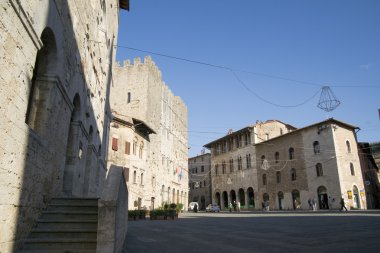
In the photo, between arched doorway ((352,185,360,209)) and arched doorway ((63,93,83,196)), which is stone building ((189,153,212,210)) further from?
arched doorway ((63,93,83,196))

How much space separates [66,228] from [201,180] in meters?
56.4

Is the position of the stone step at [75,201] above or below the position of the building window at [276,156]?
below

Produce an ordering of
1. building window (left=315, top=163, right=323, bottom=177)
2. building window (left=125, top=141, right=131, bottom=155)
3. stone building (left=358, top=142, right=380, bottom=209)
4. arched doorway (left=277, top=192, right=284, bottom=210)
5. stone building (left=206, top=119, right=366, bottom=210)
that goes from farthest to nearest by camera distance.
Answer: arched doorway (left=277, top=192, right=284, bottom=210) < stone building (left=358, top=142, right=380, bottom=209) < building window (left=315, top=163, right=323, bottom=177) < stone building (left=206, top=119, right=366, bottom=210) < building window (left=125, top=141, right=131, bottom=155)

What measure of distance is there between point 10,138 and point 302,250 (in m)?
5.73

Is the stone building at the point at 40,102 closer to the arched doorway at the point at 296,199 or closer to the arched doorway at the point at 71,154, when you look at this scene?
the arched doorway at the point at 71,154

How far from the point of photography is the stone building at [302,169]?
3241cm

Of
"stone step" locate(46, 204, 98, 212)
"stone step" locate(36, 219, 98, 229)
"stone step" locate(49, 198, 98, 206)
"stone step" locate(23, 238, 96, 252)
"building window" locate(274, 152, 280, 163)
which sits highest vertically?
"building window" locate(274, 152, 280, 163)

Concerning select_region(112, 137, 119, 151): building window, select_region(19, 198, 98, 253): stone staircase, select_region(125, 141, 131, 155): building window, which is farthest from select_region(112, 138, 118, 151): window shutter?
select_region(19, 198, 98, 253): stone staircase

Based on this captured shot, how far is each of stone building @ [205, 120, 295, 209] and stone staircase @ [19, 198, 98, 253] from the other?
37.7m

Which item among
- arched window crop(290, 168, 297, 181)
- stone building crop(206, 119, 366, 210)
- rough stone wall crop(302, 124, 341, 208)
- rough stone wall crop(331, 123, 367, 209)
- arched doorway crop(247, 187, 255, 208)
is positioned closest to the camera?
rough stone wall crop(331, 123, 367, 209)

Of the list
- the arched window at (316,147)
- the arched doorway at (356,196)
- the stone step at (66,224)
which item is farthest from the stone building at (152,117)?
the stone step at (66,224)

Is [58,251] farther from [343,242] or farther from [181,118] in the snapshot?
[181,118]

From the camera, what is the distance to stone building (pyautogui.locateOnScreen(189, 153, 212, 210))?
192 feet

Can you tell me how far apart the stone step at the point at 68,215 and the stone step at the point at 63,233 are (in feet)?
1.85
